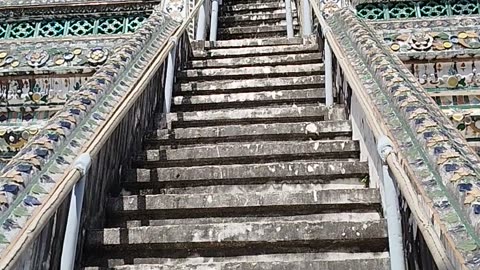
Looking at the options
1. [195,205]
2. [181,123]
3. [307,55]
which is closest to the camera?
[195,205]

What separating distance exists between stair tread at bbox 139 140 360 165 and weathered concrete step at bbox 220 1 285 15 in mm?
5302

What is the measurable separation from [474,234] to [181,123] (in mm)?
3172

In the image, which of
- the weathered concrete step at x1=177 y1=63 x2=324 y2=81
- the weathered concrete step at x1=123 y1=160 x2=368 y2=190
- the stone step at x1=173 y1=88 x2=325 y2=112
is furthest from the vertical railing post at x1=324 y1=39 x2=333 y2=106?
the weathered concrete step at x1=123 y1=160 x2=368 y2=190

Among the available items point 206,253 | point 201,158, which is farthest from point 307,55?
point 206,253

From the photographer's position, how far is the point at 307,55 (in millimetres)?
6020

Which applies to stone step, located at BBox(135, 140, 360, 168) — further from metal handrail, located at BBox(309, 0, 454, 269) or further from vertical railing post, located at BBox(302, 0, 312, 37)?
vertical railing post, located at BBox(302, 0, 312, 37)

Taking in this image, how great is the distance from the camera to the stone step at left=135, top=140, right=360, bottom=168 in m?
4.27

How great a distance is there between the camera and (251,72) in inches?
227

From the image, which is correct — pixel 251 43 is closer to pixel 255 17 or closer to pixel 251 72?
pixel 251 72

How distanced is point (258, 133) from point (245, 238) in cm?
138

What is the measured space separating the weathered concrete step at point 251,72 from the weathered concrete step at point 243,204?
219 centimetres

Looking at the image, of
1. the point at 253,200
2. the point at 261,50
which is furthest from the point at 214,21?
the point at 253,200

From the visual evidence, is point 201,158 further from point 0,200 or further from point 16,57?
point 16,57

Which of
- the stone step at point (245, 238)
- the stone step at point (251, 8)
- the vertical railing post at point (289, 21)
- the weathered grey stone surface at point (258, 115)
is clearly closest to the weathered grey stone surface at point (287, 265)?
the stone step at point (245, 238)
